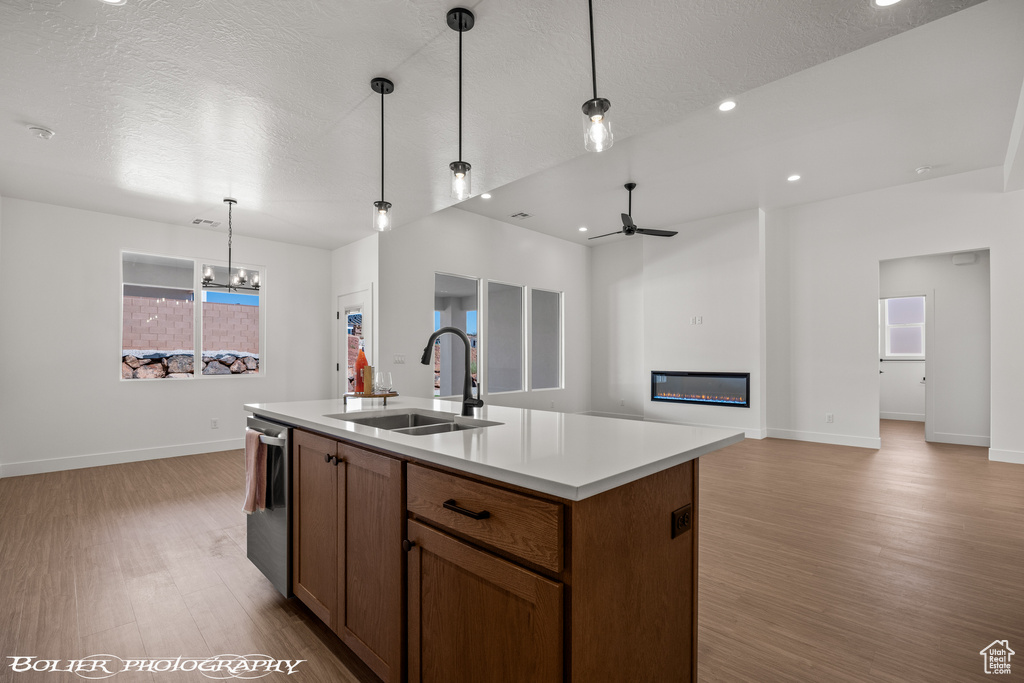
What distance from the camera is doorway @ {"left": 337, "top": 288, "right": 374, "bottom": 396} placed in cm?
575

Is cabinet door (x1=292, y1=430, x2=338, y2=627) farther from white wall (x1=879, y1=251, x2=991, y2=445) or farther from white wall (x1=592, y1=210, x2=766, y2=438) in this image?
white wall (x1=879, y1=251, x2=991, y2=445)

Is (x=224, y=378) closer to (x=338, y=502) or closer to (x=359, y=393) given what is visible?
(x=359, y=393)

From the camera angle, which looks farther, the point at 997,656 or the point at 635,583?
the point at 997,656

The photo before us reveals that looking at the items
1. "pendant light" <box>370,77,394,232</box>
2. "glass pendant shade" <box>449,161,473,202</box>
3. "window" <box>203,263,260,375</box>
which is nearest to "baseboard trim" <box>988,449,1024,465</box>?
"glass pendant shade" <box>449,161,473,202</box>

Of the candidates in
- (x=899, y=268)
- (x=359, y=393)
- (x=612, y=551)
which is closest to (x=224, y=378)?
(x=359, y=393)

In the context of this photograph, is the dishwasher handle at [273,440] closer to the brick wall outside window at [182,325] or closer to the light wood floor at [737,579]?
the light wood floor at [737,579]

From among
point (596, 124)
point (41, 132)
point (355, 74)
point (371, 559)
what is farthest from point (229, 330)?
point (596, 124)

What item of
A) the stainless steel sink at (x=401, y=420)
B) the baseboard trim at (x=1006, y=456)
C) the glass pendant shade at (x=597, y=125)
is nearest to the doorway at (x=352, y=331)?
the stainless steel sink at (x=401, y=420)

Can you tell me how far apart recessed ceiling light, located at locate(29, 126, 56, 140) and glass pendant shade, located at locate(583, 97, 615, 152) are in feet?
12.4

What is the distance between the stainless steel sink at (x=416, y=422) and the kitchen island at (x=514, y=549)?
0.78 ft

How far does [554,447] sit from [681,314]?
6500mm

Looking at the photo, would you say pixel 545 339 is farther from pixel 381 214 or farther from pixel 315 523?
pixel 315 523

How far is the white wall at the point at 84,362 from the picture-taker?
15.3ft

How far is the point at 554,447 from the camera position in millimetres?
1402
